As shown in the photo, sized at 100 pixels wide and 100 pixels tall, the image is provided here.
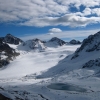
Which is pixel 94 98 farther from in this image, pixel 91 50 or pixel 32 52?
pixel 32 52

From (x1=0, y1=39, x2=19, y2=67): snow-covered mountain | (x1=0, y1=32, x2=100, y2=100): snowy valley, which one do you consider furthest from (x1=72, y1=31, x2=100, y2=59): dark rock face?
(x1=0, y1=39, x2=19, y2=67): snow-covered mountain

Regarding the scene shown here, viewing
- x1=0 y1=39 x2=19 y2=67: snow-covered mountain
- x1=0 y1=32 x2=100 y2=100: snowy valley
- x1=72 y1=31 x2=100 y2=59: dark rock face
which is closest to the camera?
x1=0 y1=32 x2=100 y2=100: snowy valley

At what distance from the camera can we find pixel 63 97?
136ft

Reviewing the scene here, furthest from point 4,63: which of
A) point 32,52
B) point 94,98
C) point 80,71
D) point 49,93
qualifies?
point 94,98

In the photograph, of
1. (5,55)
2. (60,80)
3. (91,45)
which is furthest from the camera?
(5,55)

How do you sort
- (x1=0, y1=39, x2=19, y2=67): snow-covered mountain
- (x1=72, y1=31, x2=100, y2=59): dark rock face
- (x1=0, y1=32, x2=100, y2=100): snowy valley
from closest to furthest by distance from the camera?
1. (x1=0, y1=32, x2=100, y2=100): snowy valley
2. (x1=72, y1=31, x2=100, y2=59): dark rock face
3. (x1=0, y1=39, x2=19, y2=67): snow-covered mountain

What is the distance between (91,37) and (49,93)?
9242cm

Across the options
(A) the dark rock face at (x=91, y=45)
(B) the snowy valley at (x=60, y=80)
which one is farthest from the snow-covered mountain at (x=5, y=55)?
(A) the dark rock face at (x=91, y=45)

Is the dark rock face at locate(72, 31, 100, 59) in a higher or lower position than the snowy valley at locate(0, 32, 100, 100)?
higher

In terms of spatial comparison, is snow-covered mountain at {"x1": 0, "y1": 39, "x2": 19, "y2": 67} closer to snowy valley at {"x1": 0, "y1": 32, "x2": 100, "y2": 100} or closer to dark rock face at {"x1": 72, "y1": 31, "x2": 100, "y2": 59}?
snowy valley at {"x1": 0, "y1": 32, "x2": 100, "y2": 100}

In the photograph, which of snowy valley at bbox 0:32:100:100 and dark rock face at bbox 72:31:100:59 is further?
dark rock face at bbox 72:31:100:59

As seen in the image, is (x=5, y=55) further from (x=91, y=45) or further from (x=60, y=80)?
(x=60, y=80)

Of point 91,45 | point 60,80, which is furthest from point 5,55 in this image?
point 60,80

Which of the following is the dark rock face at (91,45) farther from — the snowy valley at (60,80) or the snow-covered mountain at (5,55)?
the snow-covered mountain at (5,55)
